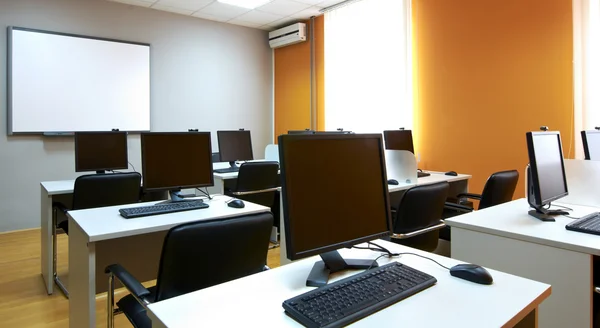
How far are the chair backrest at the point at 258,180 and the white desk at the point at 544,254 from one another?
213cm

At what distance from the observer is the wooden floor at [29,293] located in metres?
2.58

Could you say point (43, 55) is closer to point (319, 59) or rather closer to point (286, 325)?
point (319, 59)

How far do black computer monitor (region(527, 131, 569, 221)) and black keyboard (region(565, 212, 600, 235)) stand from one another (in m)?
0.14

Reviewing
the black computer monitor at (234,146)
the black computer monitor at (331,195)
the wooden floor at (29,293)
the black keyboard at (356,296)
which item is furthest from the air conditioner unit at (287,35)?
the black keyboard at (356,296)

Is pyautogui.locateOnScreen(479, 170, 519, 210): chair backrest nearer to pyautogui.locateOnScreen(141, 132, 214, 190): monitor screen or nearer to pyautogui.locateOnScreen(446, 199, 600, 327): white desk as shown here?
pyautogui.locateOnScreen(446, 199, 600, 327): white desk

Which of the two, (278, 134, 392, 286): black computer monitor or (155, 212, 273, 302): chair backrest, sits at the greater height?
(278, 134, 392, 286): black computer monitor

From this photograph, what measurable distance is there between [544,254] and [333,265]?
1.08 m

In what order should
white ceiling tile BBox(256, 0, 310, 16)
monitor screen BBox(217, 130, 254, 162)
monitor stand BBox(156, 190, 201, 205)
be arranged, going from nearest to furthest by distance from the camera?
monitor stand BBox(156, 190, 201, 205)
monitor screen BBox(217, 130, 254, 162)
white ceiling tile BBox(256, 0, 310, 16)

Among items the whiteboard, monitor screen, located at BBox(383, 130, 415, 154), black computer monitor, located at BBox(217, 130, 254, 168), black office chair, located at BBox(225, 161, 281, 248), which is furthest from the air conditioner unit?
black office chair, located at BBox(225, 161, 281, 248)

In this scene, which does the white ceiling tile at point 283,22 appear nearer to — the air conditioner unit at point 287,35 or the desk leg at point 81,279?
the air conditioner unit at point 287,35

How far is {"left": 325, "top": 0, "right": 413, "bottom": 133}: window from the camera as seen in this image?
4867mm

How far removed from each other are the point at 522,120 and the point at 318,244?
Answer: 3.54 meters

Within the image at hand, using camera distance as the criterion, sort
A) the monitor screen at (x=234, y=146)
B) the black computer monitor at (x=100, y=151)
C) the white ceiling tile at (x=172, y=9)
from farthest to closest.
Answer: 1. the white ceiling tile at (x=172, y=9)
2. the monitor screen at (x=234, y=146)
3. the black computer monitor at (x=100, y=151)

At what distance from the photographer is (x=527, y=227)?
1.91 m
